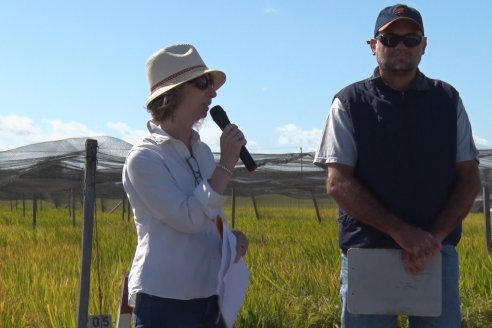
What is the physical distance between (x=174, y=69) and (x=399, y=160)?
0.68 meters

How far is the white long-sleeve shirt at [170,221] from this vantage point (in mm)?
1919

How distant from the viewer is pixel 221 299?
2.02m

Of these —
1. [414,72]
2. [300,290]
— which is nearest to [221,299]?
[414,72]

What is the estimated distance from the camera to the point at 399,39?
2.20 metres

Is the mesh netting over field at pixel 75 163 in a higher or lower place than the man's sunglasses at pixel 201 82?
higher

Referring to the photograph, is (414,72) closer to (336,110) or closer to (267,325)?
(336,110)

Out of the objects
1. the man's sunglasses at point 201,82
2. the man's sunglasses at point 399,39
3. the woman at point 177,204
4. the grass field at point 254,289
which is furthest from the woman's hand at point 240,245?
the grass field at point 254,289

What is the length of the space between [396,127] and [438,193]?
0.23 meters

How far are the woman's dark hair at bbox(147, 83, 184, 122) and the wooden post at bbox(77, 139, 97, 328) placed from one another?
0.99 meters

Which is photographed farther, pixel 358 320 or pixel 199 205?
pixel 358 320

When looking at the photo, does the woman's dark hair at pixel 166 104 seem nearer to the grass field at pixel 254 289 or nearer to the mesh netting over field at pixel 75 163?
the grass field at pixel 254 289

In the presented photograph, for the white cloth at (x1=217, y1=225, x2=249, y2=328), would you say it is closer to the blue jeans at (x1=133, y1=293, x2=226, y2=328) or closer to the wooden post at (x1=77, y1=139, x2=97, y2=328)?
the blue jeans at (x1=133, y1=293, x2=226, y2=328)

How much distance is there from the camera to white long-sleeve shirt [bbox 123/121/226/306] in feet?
6.30


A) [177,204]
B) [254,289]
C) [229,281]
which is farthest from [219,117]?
[254,289]
